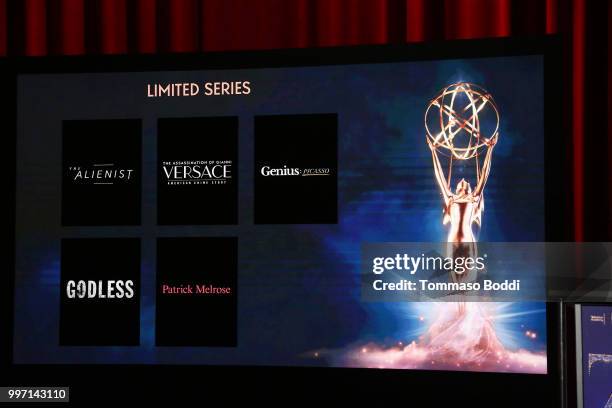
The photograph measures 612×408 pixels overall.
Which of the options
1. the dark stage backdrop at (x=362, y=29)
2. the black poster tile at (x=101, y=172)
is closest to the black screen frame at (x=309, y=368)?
the black poster tile at (x=101, y=172)

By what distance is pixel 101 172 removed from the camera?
239 centimetres

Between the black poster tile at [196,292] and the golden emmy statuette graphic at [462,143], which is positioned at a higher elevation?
the golden emmy statuette graphic at [462,143]

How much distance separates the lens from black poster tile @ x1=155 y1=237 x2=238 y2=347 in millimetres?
2309

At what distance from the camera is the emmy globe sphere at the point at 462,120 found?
86.0 inches

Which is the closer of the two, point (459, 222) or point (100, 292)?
point (459, 222)

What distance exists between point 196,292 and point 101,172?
0.50 meters

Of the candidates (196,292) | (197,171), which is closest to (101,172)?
(197,171)

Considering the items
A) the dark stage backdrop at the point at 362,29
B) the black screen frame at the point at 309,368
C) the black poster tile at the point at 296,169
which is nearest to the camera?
the black screen frame at the point at 309,368

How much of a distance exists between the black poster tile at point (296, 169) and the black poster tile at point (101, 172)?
0.41 m

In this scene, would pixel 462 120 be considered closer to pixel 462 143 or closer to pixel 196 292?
pixel 462 143

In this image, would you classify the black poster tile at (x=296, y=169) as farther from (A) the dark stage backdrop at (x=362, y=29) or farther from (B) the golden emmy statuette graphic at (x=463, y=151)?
(A) the dark stage backdrop at (x=362, y=29)

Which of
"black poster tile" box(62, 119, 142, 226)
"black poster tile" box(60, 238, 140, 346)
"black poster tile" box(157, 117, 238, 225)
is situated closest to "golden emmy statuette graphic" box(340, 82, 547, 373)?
"black poster tile" box(157, 117, 238, 225)

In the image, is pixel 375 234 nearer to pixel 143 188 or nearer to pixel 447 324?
pixel 447 324

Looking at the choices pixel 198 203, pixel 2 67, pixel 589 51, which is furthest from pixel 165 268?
pixel 589 51
